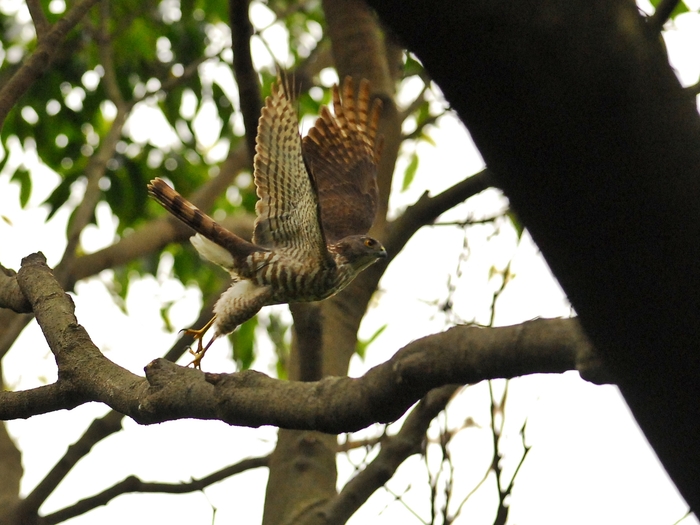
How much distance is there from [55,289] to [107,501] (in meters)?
1.26

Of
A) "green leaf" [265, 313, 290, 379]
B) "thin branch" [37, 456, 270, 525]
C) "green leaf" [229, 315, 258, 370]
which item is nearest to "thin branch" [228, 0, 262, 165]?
"thin branch" [37, 456, 270, 525]

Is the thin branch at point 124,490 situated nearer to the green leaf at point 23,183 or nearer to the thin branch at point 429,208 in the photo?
the thin branch at point 429,208

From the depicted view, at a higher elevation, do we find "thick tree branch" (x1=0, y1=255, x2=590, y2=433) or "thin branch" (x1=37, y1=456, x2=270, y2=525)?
"thin branch" (x1=37, y1=456, x2=270, y2=525)

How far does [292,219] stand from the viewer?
12.9ft

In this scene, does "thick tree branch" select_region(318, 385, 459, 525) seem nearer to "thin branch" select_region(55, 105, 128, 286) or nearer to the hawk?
the hawk

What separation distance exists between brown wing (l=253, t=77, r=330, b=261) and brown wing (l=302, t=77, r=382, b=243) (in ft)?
1.13

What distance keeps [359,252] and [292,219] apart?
34 cm

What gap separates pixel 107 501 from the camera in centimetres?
336

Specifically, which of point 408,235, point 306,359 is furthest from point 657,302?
point 408,235

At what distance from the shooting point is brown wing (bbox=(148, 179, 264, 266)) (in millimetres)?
3738

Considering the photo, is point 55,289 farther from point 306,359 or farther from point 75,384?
point 306,359

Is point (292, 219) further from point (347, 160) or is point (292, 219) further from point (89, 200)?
point (89, 200)

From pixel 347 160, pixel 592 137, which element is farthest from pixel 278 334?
pixel 592 137

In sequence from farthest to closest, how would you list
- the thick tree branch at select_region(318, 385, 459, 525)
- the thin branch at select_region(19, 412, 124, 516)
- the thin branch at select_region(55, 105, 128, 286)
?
the thin branch at select_region(55, 105, 128, 286), the thin branch at select_region(19, 412, 124, 516), the thick tree branch at select_region(318, 385, 459, 525)
